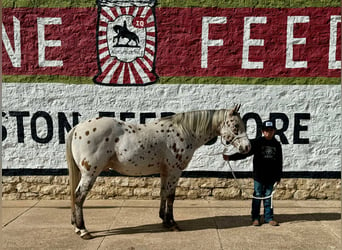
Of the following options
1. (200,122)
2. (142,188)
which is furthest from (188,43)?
(142,188)

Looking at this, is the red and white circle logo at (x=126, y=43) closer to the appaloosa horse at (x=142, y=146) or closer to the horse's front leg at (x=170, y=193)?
the appaloosa horse at (x=142, y=146)

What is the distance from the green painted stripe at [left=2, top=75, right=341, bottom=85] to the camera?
721 centimetres

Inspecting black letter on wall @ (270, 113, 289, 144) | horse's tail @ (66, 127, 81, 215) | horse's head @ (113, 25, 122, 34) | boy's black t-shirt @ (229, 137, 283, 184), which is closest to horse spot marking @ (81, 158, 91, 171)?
horse's tail @ (66, 127, 81, 215)

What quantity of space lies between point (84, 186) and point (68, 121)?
261 cm

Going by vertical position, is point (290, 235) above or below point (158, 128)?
below

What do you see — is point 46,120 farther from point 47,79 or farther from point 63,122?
point 47,79

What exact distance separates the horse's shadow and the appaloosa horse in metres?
0.25

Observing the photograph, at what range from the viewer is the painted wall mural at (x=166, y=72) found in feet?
23.6

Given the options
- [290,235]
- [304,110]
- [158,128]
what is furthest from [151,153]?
[304,110]

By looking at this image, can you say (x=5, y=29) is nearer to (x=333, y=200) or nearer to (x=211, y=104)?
(x=211, y=104)

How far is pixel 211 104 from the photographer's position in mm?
7258

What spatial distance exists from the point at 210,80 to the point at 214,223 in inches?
121

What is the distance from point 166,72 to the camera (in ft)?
23.9

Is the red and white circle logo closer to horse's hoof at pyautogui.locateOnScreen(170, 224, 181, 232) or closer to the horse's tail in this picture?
the horse's tail
